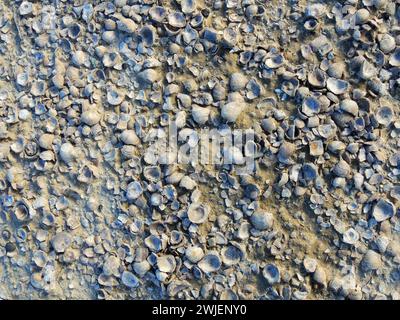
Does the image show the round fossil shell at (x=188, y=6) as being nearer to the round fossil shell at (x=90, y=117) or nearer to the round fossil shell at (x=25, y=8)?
the round fossil shell at (x=90, y=117)

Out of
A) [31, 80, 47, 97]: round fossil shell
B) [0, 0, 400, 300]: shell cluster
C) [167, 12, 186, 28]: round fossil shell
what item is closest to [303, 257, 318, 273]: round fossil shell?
[0, 0, 400, 300]: shell cluster

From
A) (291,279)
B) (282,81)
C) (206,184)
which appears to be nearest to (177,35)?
(282,81)

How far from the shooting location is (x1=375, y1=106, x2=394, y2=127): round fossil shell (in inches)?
92.4

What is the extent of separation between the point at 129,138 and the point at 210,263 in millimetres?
756

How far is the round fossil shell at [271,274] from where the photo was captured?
2279mm

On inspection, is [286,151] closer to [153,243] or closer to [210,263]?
[210,263]

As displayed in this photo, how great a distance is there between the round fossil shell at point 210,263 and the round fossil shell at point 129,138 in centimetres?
68

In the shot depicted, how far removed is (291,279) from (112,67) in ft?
4.73

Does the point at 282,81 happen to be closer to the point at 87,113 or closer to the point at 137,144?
the point at 137,144

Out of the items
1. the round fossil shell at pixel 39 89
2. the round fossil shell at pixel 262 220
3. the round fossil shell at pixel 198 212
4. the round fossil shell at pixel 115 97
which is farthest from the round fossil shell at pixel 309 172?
the round fossil shell at pixel 39 89

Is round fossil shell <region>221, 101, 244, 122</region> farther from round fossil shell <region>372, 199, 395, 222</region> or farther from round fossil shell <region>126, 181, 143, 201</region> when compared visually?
round fossil shell <region>372, 199, 395, 222</region>

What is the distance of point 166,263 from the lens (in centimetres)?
234

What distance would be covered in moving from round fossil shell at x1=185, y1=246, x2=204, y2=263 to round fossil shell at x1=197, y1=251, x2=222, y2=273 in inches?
1.0
